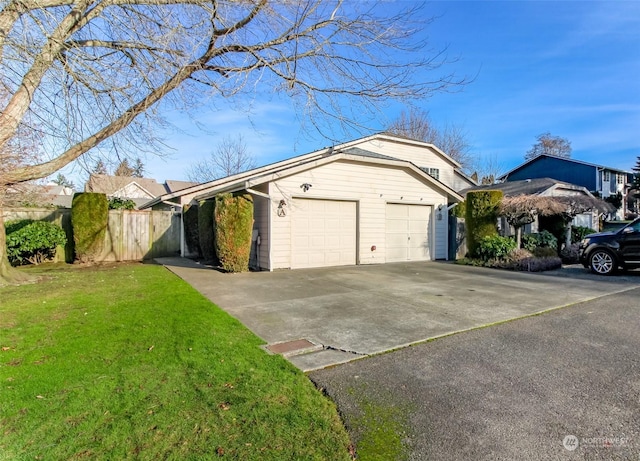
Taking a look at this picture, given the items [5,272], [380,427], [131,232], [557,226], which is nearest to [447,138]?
[557,226]

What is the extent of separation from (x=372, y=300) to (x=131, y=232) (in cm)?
1152

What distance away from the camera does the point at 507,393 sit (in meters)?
3.01

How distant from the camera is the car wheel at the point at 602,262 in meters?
9.94

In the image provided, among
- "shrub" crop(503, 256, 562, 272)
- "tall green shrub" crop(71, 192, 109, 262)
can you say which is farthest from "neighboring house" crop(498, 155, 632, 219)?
"tall green shrub" crop(71, 192, 109, 262)

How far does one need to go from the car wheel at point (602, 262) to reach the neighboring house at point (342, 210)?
5.10 meters

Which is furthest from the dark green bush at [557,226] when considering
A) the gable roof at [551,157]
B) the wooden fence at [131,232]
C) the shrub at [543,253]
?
the gable roof at [551,157]

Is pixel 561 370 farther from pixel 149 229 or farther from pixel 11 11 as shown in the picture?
pixel 149 229

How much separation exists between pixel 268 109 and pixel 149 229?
9.17 meters

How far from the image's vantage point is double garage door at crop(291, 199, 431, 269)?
11352 millimetres

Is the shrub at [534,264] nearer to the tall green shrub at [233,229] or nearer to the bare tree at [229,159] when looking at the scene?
the tall green shrub at [233,229]

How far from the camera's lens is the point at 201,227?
12766mm

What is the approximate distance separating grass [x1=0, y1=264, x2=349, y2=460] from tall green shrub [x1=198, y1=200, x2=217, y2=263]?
688 centimetres

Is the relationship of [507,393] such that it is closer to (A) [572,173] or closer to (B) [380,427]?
(B) [380,427]

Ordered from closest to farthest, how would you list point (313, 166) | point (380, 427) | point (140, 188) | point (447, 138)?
point (380, 427) < point (313, 166) < point (447, 138) < point (140, 188)
